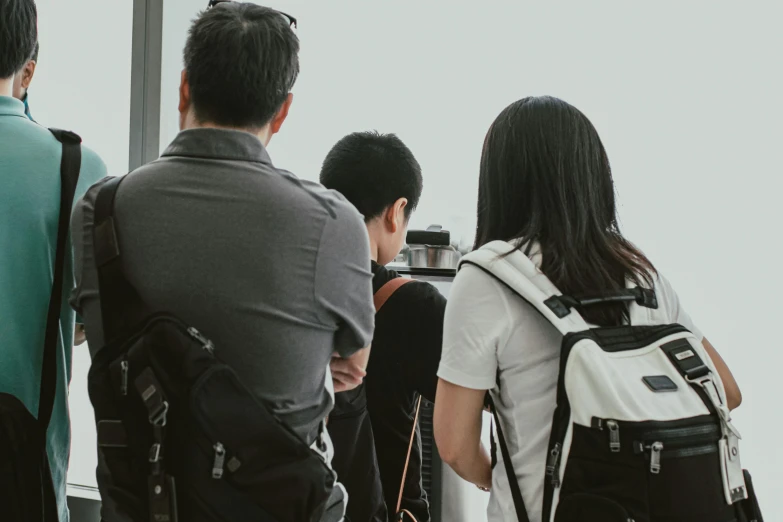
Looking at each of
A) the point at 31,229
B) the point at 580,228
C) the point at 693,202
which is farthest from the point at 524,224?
the point at 693,202

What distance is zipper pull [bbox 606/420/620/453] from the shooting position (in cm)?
93

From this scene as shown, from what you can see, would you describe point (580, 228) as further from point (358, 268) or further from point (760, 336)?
point (760, 336)

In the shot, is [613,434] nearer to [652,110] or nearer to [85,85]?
[652,110]

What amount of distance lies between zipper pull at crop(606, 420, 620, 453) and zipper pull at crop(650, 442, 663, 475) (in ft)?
0.14

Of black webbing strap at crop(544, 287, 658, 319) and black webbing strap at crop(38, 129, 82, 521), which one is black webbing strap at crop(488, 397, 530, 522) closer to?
black webbing strap at crop(544, 287, 658, 319)

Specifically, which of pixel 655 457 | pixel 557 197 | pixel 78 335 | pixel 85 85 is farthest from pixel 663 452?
pixel 85 85

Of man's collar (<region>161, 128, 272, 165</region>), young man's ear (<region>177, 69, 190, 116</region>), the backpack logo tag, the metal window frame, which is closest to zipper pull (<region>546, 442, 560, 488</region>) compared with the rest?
the backpack logo tag

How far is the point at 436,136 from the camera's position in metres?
2.31

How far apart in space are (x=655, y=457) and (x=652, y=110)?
136 centimetres

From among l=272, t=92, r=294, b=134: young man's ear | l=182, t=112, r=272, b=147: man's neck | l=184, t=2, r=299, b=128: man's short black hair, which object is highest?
l=184, t=2, r=299, b=128: man's short black hair

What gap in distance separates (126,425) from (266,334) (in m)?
0.21

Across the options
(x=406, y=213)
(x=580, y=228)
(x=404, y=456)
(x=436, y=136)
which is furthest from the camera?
(x=436, y=136)

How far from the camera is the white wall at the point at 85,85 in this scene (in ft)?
7.75

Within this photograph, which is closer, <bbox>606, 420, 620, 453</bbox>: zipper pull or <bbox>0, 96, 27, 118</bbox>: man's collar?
<bbox>606, 420, 620, 453</bbox>: zipper pull
